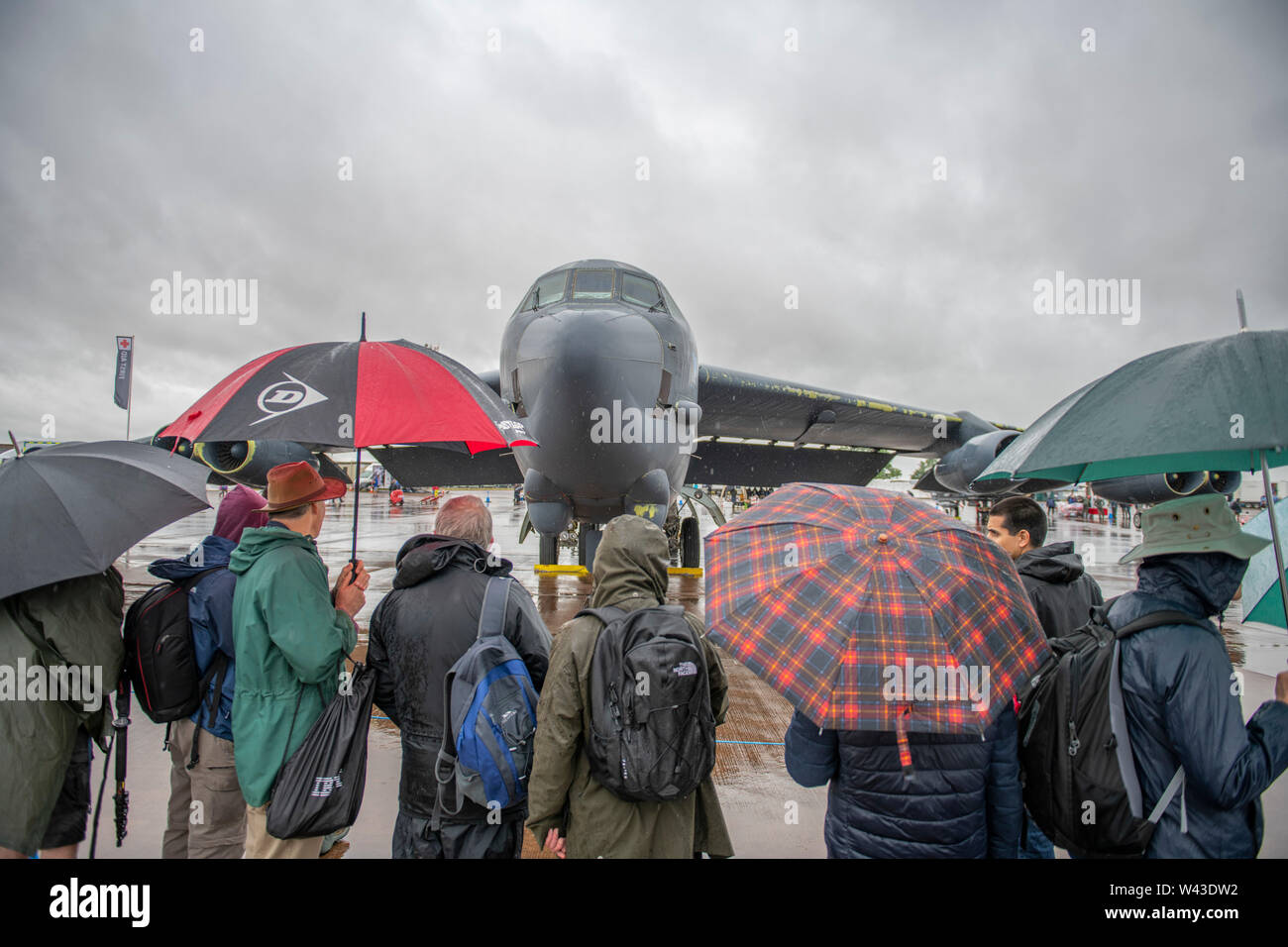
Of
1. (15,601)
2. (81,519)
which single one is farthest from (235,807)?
(81,519)

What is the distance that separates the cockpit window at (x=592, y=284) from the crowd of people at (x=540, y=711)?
16.6 ft

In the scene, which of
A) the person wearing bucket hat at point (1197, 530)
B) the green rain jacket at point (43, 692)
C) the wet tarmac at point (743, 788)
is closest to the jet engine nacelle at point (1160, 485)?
the wet tarmac at point (743, 788)

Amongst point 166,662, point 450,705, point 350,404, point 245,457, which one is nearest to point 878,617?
point 450,705

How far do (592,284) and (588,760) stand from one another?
6.41m

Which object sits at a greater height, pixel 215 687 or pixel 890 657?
pixel 890 657

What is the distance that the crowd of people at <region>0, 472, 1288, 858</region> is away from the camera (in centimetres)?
182

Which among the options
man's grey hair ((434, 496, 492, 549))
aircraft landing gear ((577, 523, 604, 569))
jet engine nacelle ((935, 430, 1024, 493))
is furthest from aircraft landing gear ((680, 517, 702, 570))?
man's grey hair ((434, 496, 492, 549))

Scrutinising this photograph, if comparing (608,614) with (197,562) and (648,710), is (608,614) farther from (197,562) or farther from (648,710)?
(197,562)

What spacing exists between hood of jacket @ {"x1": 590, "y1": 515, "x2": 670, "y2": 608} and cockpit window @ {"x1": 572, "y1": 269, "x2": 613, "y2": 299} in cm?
571

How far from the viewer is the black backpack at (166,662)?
8.16 ft

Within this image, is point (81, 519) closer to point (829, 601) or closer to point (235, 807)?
point (235, 807)

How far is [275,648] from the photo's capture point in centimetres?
240

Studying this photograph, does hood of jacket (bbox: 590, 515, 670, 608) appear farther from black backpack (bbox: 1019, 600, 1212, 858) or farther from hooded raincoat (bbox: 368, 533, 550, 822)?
black backpack (bbox: 1019, 600, 1212, 858)
